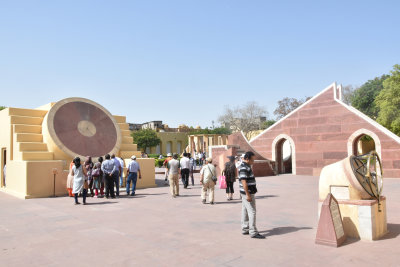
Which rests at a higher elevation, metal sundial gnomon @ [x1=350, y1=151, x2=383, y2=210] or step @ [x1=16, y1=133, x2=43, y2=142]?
step @ [x1=16, y1=133, x2=43, y2=142]

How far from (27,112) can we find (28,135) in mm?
1276

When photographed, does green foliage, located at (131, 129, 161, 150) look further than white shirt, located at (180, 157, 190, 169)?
Yes

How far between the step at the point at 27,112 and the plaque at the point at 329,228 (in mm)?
11598

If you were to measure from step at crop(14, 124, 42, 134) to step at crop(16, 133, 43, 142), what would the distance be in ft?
1.02

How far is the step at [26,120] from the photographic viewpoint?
39.4 ft

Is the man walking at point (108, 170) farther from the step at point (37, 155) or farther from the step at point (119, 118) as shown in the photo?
the step at point (119, 118)

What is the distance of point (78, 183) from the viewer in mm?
9188

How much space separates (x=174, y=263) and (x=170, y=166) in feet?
20.1

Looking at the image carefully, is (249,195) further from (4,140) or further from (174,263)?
(4,140)

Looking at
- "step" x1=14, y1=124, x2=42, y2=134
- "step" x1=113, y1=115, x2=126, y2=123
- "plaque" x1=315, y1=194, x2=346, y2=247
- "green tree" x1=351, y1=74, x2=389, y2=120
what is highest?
"green tree" x1=351, y1=74, x2=389, y2=120

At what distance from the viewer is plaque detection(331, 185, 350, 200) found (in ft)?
17.5

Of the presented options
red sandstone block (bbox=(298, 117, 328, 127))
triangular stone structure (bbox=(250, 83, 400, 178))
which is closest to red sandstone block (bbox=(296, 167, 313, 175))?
triangular stone structure (bbox=(250, 83, 400, 178))

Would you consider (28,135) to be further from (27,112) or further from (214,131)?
(214,131)

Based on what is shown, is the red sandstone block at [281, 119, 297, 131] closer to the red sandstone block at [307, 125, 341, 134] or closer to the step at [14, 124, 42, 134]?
the red sandstone block at [307, 125, 341, 134]
